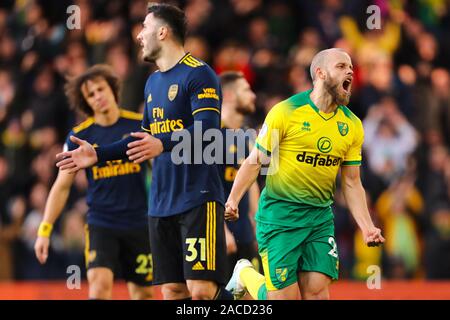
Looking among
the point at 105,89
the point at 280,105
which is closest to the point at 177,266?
the point at 280,105

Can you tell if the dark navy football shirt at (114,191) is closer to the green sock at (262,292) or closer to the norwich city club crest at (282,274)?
the green sock at (262,292)

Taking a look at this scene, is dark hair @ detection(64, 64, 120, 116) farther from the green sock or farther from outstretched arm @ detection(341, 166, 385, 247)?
outstretched arm @ detection(341, 166, 385, 247)

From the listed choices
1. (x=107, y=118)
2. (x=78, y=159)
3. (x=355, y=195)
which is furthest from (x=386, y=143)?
(x=78, y=159)

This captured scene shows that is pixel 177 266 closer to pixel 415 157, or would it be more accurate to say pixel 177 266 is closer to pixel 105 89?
pixel 105 89

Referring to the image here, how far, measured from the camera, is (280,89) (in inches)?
595

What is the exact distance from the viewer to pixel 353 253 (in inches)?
576

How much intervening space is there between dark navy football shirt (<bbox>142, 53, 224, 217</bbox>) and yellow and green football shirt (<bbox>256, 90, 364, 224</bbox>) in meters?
0.50

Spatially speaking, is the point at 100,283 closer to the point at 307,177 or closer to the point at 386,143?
the point at 307,177

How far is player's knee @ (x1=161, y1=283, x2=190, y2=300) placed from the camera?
9.05m

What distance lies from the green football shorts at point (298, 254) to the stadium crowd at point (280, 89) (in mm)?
5946

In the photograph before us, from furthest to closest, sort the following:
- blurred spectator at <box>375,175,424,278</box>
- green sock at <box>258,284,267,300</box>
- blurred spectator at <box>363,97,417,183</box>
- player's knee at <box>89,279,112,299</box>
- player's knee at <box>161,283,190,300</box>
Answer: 1. blurred spectator at <box>363,97,417,183</box>
2. blurred spectator at <box>375,175,424,278</box>
3. player's knee at <box>89,279,112,299</box>
4. player's knee at <box>161,283,190,300</box>
5. green sock at <box>258,284,267,300</box>

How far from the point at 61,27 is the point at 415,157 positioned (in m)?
5.59

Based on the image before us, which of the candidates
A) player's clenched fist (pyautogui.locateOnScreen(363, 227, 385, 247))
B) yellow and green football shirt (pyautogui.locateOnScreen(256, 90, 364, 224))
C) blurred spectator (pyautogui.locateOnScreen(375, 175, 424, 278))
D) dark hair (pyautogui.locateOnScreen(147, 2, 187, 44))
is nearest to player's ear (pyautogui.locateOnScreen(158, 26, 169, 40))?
dark hair (pyautogui.locateOnScreen(147, 2, 187, 44))

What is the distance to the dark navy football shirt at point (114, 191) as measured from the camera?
1066cm
